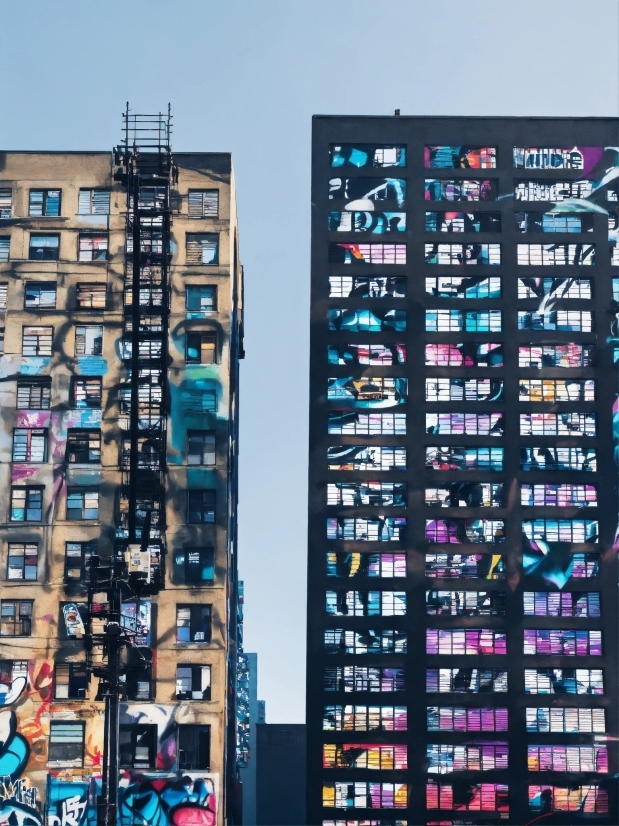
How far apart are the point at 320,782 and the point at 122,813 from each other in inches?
682

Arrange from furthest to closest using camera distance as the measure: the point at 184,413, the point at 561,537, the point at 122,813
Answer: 1. the point at 561,537
2. the point at 184,413
3. the point at 122,813

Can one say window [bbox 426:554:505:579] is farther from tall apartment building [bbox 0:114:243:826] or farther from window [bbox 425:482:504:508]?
tall apartment building [bbox 0:114:243:826]

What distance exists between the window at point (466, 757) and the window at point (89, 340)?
3852 cm

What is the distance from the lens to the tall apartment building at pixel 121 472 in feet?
354

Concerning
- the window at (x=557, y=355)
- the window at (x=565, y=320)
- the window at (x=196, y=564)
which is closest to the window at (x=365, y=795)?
the window at (x=196, y=564)

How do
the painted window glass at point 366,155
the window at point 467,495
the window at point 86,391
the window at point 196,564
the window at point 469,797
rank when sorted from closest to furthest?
the window at point 196,564
the window at point 86,391
the window at point 469,797
the window at point 467,495
the painted window glass at point 366,155

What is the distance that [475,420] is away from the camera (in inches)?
4892

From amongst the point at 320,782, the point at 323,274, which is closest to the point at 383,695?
the point at 320,782

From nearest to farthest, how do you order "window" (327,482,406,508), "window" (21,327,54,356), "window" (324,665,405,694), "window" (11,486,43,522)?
"window" (11,486,43,522) < "window" (21,327,54,356) < "window" (324,665,405,694) < "window" (327,482,406,508)

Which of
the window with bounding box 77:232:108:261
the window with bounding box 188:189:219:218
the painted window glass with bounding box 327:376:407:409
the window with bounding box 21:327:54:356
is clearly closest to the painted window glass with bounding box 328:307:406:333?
the painted window glass with bounding box 327:376:407:409

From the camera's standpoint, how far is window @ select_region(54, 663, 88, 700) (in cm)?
10938

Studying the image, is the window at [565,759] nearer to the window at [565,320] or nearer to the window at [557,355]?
the window at [557,355]

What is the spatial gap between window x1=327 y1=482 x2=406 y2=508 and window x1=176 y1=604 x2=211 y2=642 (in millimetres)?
16284

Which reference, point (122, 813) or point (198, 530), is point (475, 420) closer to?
point (198, 530)
